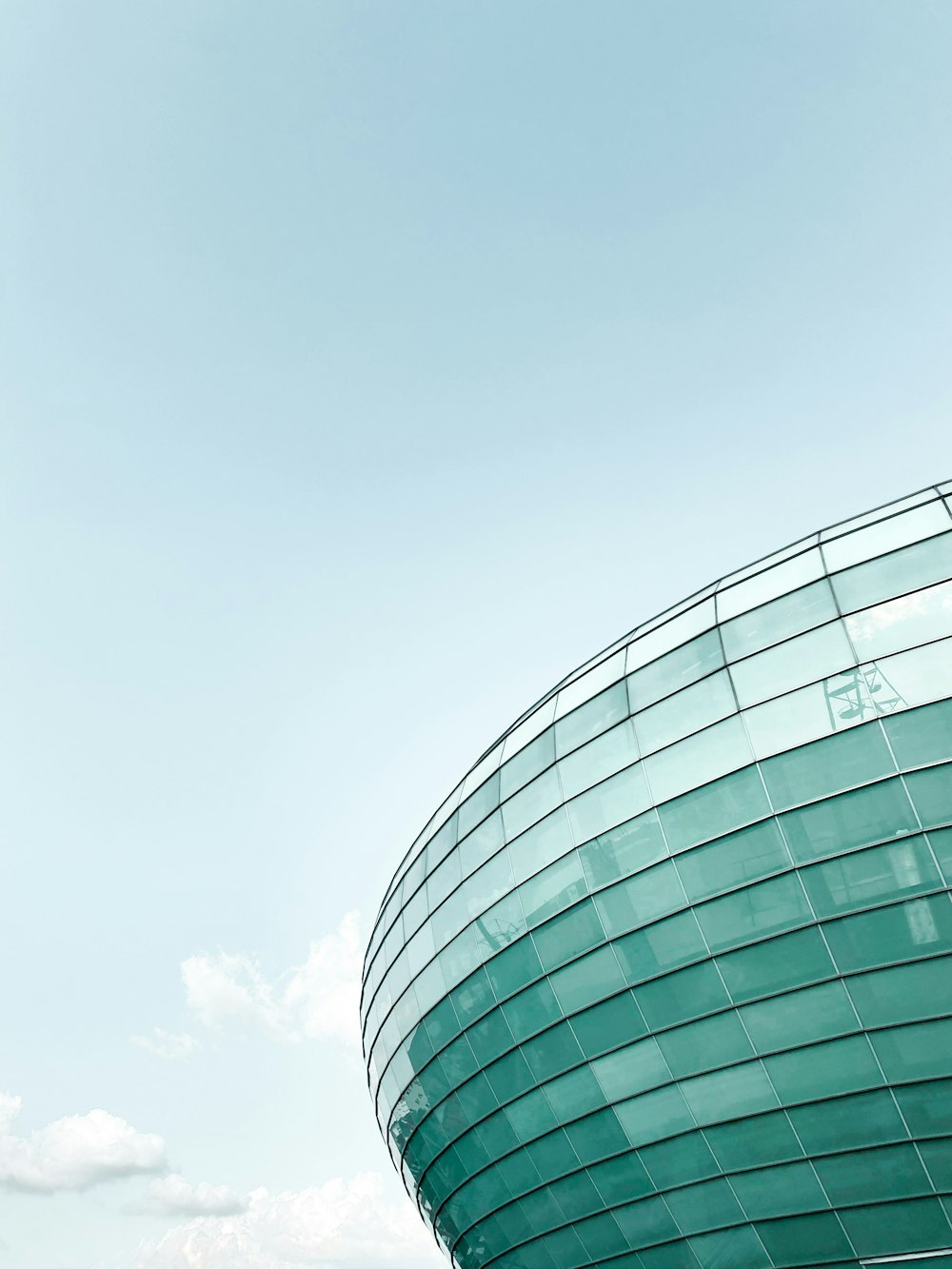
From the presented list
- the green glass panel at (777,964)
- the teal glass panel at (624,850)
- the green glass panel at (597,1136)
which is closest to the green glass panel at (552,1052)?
the green glass panel at (597,1136)

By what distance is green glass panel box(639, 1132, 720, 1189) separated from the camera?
2286 cm

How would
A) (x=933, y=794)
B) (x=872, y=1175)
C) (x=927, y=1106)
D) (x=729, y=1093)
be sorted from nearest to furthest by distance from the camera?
(x=927, y=1106), (x=933, y=794), (x=872, y=1175), (x=729, y=1093)

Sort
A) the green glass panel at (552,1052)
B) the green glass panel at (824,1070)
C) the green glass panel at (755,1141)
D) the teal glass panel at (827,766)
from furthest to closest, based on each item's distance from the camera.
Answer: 1. the green glass panel at (552,1052)
2. the green glass panel at (755,1141)
3. the teal glass panel at (827,766)
4. the green glass panel at (824,1070)

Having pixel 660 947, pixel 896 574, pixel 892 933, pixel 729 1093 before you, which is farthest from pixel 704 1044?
pixel 896 574

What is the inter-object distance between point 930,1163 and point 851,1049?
105 inches

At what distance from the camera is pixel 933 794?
2023cm

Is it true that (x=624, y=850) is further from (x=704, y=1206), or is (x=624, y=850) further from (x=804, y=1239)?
(x=804, y=1239)

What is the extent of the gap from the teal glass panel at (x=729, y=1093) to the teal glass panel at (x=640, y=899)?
13.5 ft

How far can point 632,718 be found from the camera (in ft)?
86.5

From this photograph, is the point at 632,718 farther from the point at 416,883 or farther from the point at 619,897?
the point at 416,883

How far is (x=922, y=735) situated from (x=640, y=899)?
852 centimetres

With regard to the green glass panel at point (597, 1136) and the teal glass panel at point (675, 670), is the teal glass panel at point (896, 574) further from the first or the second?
the green glass panel at point (597, 1136)

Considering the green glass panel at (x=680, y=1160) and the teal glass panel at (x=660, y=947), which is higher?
the teal glass panel at (x=660, y=947)

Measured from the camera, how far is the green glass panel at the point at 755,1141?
2148 centimetres
